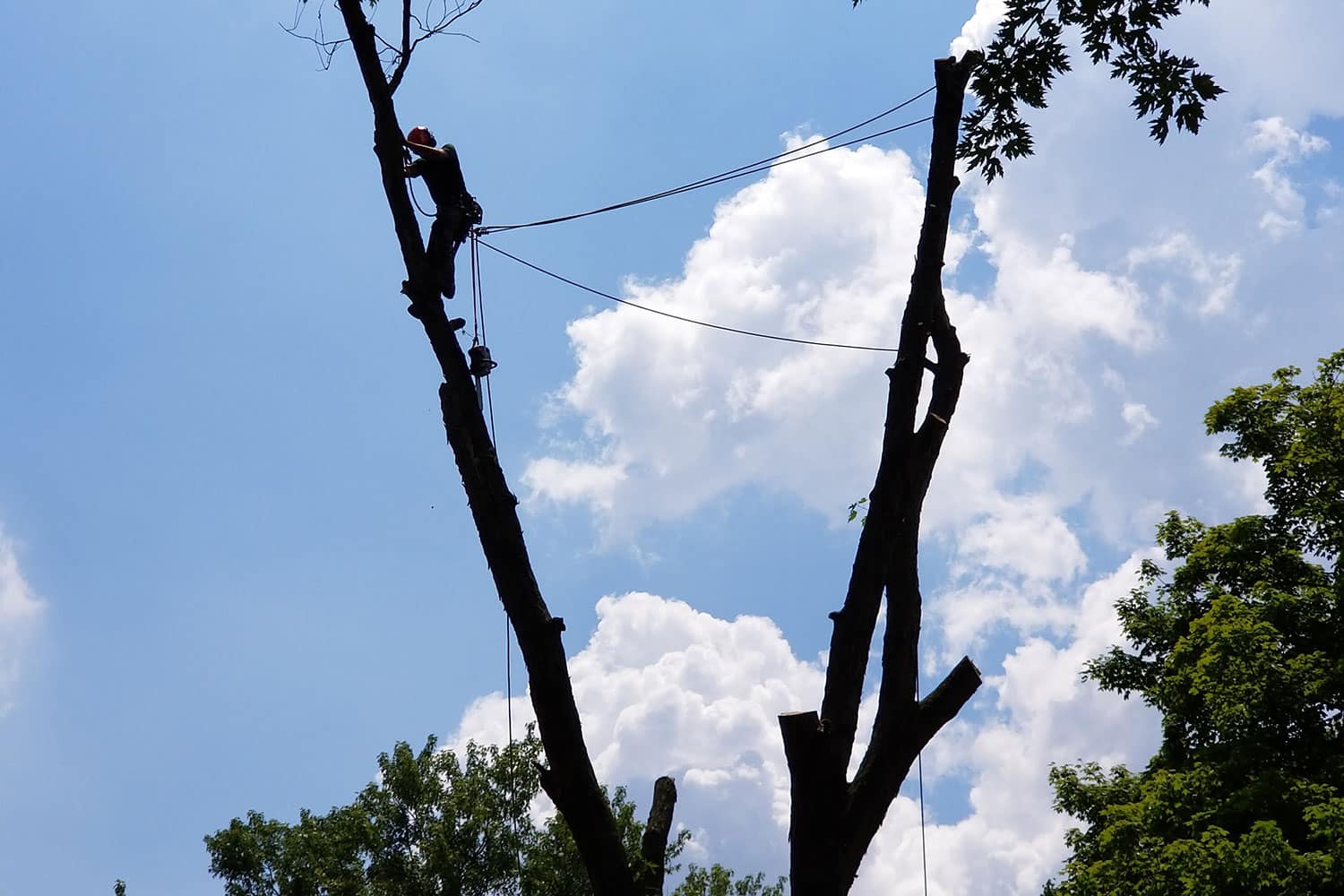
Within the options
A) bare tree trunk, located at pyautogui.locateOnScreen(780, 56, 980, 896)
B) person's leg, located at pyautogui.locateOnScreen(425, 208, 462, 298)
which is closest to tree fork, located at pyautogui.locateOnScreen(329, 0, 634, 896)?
bare tree trunk, located at pyautogui.locateOnScreen(780, 56, 980, 896)

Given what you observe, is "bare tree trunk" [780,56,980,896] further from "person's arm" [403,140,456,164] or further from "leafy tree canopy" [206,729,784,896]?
"leafy tree canopy" [206,729,784,896]

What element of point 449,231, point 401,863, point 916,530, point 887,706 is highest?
point 401,863

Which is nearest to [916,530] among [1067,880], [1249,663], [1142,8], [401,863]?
[1142,8]

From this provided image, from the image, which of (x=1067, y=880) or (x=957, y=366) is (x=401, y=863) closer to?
(x=1067, y=880)

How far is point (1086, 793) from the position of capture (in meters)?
17.4

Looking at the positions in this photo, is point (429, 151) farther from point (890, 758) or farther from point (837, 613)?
point (890, 758)

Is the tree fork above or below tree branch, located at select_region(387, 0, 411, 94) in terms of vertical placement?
below

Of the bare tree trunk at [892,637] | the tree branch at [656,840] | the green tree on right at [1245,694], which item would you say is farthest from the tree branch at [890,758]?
the green tree on right at [1245,694]

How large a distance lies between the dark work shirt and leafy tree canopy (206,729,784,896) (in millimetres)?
15836

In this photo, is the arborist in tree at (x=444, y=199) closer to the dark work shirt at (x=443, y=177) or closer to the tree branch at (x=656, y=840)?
the dark work shirt at (x=443, y=177)

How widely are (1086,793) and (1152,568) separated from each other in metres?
3.44

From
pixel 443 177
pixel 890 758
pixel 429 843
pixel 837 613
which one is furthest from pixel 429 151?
pixel 429 843

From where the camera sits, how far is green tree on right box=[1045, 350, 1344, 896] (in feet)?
43.0

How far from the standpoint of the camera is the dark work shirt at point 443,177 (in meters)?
8.21
